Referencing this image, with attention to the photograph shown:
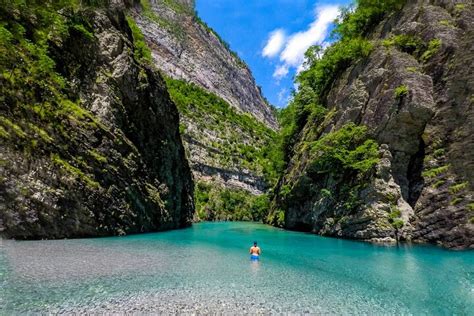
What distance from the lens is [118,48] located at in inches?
1603

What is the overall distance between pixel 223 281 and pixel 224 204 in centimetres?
8368

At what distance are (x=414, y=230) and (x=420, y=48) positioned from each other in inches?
825

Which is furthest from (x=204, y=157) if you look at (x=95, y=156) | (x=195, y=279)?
(x=195, y=279)

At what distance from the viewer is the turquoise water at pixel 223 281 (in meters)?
12.8

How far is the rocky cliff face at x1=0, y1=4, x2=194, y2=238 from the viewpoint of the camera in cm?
2659

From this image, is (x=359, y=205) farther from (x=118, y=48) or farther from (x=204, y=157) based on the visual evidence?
(x=204, y=157)

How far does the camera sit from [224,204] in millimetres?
99812

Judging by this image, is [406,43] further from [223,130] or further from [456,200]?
[223,130]

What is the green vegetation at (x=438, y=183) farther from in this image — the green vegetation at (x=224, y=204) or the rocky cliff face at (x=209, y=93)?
the rocky cliff face at (x=209, y=93)

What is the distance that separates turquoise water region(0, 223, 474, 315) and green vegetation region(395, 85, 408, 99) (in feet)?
56.8

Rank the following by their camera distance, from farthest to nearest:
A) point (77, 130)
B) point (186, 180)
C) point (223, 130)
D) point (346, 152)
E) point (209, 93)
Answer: point (209, 93) → point (223, 130) → point (186, 180) → point (346, 152) → point (77, 130)

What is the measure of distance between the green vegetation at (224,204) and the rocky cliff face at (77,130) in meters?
44.8

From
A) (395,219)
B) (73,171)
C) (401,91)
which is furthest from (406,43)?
(73,171)

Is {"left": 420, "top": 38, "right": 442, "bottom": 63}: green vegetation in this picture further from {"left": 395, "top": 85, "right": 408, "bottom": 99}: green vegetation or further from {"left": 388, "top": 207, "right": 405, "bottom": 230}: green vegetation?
{"left": 388, "top": 207, "right": 405, "bottom": 230}: green vegetation
